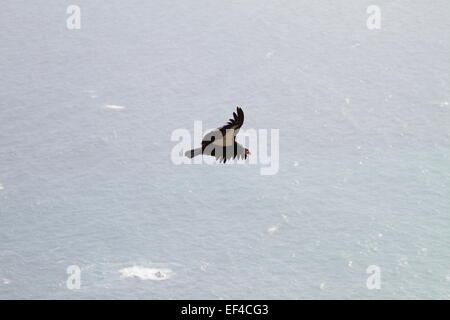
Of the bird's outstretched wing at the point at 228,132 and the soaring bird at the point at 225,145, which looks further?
the soaring bird at the point at 225,145

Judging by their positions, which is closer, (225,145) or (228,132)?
(228,132)

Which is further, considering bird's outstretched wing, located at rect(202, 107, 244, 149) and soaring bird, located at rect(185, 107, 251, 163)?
soaring bird, located at rect(185, 107, 251, 163)

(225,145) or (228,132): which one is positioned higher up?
(228,132)
